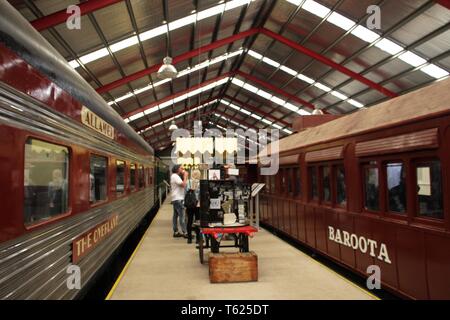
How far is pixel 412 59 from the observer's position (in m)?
12.7

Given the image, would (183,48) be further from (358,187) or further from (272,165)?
(358,187)

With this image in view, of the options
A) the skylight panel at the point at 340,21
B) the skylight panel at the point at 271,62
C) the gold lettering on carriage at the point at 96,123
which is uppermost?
the skylight panel at the point at 271,62

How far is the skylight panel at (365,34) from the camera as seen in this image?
1209cm

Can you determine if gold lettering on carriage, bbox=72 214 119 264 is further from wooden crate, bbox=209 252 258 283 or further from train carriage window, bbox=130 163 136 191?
train carriage window, bbox=130 163 136 191

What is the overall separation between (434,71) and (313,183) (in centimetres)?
812

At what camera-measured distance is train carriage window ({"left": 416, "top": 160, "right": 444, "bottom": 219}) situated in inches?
151

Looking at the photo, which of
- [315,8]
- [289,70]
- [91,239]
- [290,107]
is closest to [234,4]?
[315,8]

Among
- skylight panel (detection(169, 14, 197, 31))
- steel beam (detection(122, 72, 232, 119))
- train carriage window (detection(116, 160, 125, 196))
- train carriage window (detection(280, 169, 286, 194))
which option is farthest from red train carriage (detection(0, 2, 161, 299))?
steel beam (detection(122, 72, 232, 119))

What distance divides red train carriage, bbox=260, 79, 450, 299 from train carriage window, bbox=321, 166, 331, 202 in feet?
0.06

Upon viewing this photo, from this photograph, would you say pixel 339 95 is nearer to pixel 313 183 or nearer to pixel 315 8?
pixel 315 8

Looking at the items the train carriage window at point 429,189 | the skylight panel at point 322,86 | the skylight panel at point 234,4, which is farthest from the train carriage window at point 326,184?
the skylight panel at point 322,86

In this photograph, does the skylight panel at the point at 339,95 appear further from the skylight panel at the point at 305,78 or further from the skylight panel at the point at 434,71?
the skylight panel at the point at 434,71

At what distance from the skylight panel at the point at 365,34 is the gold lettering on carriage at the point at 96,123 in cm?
903

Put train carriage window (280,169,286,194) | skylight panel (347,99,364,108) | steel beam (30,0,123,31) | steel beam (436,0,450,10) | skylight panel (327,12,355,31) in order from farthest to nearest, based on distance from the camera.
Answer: skylight panel (347,99,364,108) → skylight panel (327,12,355,31) → train carriage window (280,169,286,194) → steel beam (436,0,450,10) → steel beam (30,0,123,31)
